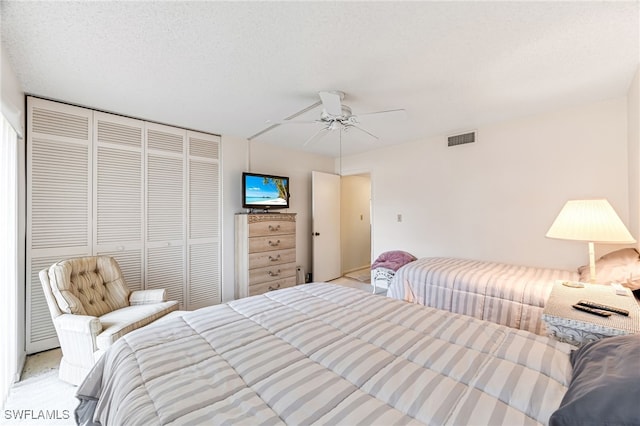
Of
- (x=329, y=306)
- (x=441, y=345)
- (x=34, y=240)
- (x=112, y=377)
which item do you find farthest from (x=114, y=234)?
(x=441, y=345)

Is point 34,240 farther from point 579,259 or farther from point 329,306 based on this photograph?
point 579,259

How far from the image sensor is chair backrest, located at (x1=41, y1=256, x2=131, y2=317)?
2.09 metres

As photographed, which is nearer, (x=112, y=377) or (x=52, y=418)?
(x=112, y=377)

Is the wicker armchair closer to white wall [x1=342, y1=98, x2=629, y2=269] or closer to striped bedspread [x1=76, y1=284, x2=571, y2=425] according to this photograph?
striped bedspread [x1=76, y1=284, x2=571, y2=425]

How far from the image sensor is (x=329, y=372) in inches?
40.6

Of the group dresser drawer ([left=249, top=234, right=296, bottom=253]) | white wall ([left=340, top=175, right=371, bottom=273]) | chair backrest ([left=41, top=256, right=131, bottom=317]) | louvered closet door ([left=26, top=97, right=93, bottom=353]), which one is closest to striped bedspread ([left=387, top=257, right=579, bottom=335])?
dresser drawer ([left=249, top=234, right=296, bottom=253])

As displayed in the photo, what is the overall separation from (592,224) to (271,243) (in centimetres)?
340

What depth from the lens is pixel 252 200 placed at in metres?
3.86

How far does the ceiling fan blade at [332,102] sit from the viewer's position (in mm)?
2160

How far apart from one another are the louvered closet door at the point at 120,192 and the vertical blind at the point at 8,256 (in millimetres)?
655

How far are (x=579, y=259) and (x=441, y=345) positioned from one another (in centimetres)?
274

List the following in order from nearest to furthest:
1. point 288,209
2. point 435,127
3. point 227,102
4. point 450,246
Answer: point 227,102
point 435,127
point 450,246
point 288,209

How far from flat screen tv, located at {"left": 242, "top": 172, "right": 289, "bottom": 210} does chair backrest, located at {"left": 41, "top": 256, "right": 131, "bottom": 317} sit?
1710 mm

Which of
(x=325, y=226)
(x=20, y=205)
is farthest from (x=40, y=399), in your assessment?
(x=325, y=226)
